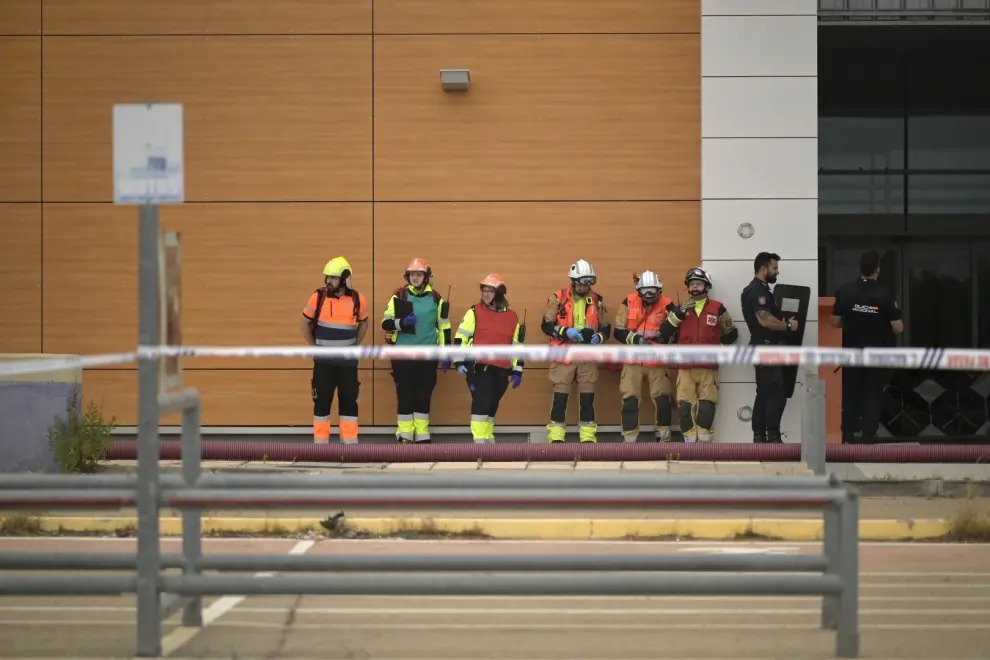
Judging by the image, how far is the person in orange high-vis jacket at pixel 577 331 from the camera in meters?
16.3

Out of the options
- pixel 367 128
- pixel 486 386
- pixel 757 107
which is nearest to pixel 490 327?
pixel 486 386

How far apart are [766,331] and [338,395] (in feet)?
16.0

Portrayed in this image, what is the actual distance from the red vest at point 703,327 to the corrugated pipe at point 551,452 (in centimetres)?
204

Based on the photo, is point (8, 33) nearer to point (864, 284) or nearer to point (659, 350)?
point (864, 284)

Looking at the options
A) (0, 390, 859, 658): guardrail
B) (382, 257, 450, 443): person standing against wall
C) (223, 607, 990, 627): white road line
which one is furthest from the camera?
(382, 257, 450, 443): person standing against wall

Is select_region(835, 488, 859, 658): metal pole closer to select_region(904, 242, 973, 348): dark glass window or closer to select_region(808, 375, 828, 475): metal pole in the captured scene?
select_region(808, 375, 828, 475): metal pole

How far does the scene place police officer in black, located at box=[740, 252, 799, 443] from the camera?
52.0 feet

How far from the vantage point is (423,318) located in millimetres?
16312

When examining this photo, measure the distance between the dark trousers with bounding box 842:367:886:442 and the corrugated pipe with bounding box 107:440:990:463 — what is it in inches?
54.4

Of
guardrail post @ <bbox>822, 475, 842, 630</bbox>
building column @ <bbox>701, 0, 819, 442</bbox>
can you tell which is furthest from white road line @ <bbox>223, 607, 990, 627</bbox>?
building column @ <bbox>701, 0, 819, 442</bbox>

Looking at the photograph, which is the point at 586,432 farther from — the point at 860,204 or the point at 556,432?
the point at 860,204

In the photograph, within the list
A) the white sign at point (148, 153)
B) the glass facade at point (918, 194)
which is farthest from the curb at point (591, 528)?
the glass facade at point (918, 194)

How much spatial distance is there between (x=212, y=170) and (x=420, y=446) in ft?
16.1

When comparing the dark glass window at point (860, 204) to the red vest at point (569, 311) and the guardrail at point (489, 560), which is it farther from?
the guardrail at point (489, 560)
